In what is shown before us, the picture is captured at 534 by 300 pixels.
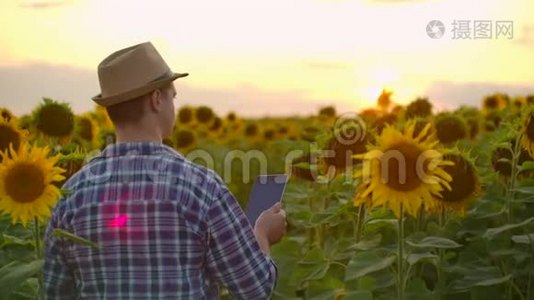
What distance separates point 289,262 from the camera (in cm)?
498

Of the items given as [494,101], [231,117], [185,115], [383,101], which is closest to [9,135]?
[383,101]

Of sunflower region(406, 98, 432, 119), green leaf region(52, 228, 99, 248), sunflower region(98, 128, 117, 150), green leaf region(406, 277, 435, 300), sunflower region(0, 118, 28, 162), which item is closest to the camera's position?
green leaf region(52, 228, 99, 248)

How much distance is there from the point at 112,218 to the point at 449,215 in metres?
2.35

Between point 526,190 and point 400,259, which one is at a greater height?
point 526,190

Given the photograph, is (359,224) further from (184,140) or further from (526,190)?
(184,140)

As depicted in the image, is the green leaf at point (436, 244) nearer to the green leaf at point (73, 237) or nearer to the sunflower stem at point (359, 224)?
the sunflower stem at point (359, 224)

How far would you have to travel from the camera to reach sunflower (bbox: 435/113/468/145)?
686cm

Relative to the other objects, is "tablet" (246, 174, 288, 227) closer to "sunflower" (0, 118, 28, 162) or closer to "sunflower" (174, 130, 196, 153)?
"sunflower" (0, 118, 28, 162)

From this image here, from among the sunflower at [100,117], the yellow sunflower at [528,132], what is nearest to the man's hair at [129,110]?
the yellow sunflower at [528,132]

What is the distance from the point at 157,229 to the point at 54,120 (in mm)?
3467

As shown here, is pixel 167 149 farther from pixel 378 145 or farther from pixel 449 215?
pixel 449 215

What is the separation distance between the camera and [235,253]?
9.83 feet

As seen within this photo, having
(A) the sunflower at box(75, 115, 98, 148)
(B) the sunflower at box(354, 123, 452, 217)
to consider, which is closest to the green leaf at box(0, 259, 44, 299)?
(B) the sunflower at box(354, 123, 452, 217)

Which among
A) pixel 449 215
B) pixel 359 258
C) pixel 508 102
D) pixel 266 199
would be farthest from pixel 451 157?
pixel 508 102
